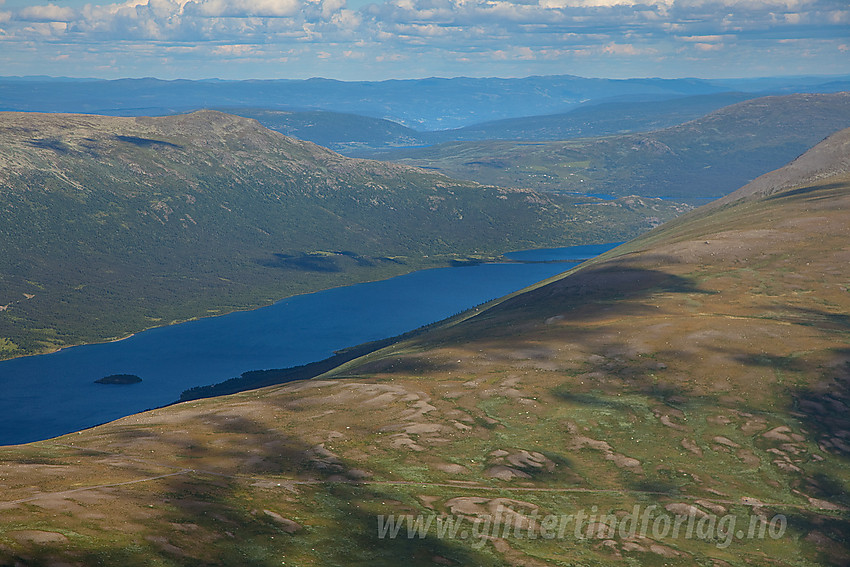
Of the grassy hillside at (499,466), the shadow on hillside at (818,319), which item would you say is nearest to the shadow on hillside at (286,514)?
the grassy hillside at (499,466)

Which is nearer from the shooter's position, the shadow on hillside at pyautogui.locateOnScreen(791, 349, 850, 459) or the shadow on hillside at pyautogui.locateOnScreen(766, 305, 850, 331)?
the shadow on hillside at pyautogui.locateOnScreen(791, 349, 850, 459)

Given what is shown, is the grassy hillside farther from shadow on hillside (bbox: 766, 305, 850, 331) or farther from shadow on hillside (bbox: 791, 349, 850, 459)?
shadow on hillside (bbox: 766, 305, 850, 331)

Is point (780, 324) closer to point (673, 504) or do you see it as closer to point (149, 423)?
point (673, 504)

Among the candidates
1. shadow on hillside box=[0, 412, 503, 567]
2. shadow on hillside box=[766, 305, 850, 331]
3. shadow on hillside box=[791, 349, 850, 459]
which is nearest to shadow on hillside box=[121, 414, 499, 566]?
shadow on hillside box=[0, 412, 503, 567]

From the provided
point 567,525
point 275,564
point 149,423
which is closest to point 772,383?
point 567,525

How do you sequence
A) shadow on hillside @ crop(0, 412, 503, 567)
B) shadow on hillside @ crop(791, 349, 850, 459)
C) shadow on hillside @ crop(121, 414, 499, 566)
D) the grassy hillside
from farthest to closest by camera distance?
shadow on hillside @ crop(791, 349, 850, 459)
the grassy hillside
shadow on hillside @ crop(121, 414, 499, 566)
shadow on hillside @ crop(0, 412, 503, 567)

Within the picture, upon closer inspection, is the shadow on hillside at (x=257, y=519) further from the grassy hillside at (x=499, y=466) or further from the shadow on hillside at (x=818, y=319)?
the shadow on hillside at (x=818, y=319)

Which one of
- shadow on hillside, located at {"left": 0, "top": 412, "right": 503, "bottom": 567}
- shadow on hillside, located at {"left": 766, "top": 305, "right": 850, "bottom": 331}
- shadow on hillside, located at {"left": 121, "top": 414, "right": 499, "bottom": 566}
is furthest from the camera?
shadow on hillside, located at {"left": 766, "top": 305, "right": 850, "bottom": 331}

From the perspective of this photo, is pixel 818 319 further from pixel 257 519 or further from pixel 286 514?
pixel 257 519
